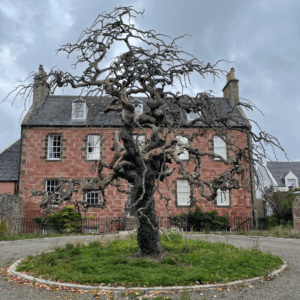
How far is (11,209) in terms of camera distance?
17.3 metres

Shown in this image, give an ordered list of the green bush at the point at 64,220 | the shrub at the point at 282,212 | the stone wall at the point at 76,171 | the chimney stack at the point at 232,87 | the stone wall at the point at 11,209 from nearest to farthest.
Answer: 1. the stone wall at the point at 11,209
2. the green bush at the point at 64,220
3. the shrub at the point at 282,212
4. the stone wall at the point at 76,171
5. the chimney stack at the point at 232,87

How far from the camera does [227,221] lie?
63.6 ft

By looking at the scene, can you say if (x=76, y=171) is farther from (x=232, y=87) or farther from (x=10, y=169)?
(x=232, y=87)

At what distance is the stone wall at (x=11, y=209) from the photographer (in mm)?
16484

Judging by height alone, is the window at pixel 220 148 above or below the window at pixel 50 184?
above

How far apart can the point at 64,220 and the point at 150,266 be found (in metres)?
12.3

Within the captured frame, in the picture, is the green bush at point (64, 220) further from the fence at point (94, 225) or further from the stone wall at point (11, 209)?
the stone wall at point (11, 209)

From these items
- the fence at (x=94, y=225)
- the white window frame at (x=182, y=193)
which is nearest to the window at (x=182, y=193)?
the white window frame at (x=182, y=193)

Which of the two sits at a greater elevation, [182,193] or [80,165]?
[80,165]

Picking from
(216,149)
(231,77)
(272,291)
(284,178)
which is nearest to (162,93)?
(272,291)

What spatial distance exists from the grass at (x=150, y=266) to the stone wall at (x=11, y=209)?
8897 mm

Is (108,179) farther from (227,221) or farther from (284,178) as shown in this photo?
→ (284,178)

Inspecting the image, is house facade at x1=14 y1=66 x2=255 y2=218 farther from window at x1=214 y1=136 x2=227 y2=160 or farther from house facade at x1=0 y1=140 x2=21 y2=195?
house facade at x1=0 y1=140 x2=21 y2=195

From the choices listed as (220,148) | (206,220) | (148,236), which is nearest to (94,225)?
(206,220)
